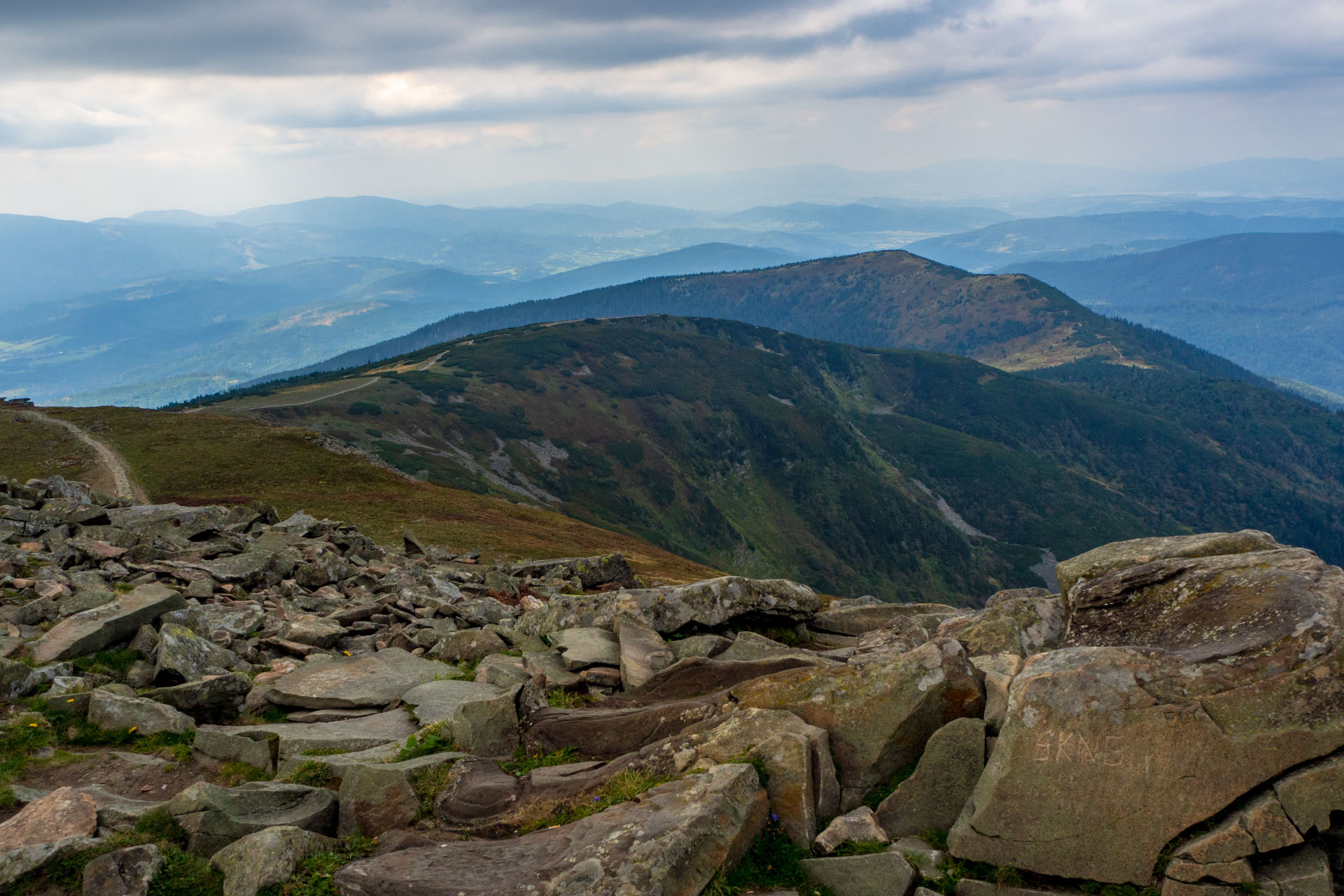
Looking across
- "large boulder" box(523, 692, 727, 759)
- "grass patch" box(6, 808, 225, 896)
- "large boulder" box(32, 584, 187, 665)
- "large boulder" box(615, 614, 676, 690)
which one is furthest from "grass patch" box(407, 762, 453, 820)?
"large boulder" box(32, 584, 187, 665)

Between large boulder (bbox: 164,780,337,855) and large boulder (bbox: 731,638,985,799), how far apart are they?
23.3ft

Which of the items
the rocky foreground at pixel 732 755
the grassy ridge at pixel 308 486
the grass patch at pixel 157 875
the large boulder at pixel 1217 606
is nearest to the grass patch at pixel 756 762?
the rocky foreground at pixel 732 755

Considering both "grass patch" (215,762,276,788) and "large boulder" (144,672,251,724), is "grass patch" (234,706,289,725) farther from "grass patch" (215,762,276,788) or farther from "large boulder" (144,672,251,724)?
"grass patch" (215,762,276,788)

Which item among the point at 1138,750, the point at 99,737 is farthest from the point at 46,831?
the point at 1138,750

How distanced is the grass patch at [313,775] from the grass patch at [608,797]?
13.2 ft

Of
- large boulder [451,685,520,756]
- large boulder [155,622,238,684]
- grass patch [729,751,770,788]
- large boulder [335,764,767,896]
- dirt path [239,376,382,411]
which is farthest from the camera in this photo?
dirt path [239,376,382,411]

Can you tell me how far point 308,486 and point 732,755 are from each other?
65.6 meters

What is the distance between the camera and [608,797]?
443 inches

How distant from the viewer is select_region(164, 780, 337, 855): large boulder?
35.5 ft

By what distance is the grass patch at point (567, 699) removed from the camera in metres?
15.4

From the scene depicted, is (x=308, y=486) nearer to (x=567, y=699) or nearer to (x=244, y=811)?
(x=567, y=699)

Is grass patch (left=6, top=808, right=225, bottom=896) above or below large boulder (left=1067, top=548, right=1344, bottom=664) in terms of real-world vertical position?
below

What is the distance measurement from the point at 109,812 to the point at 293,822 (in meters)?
2.62

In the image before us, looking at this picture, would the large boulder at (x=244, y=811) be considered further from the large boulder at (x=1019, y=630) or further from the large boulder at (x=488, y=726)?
the large boulder at (x=1019, y=630)
